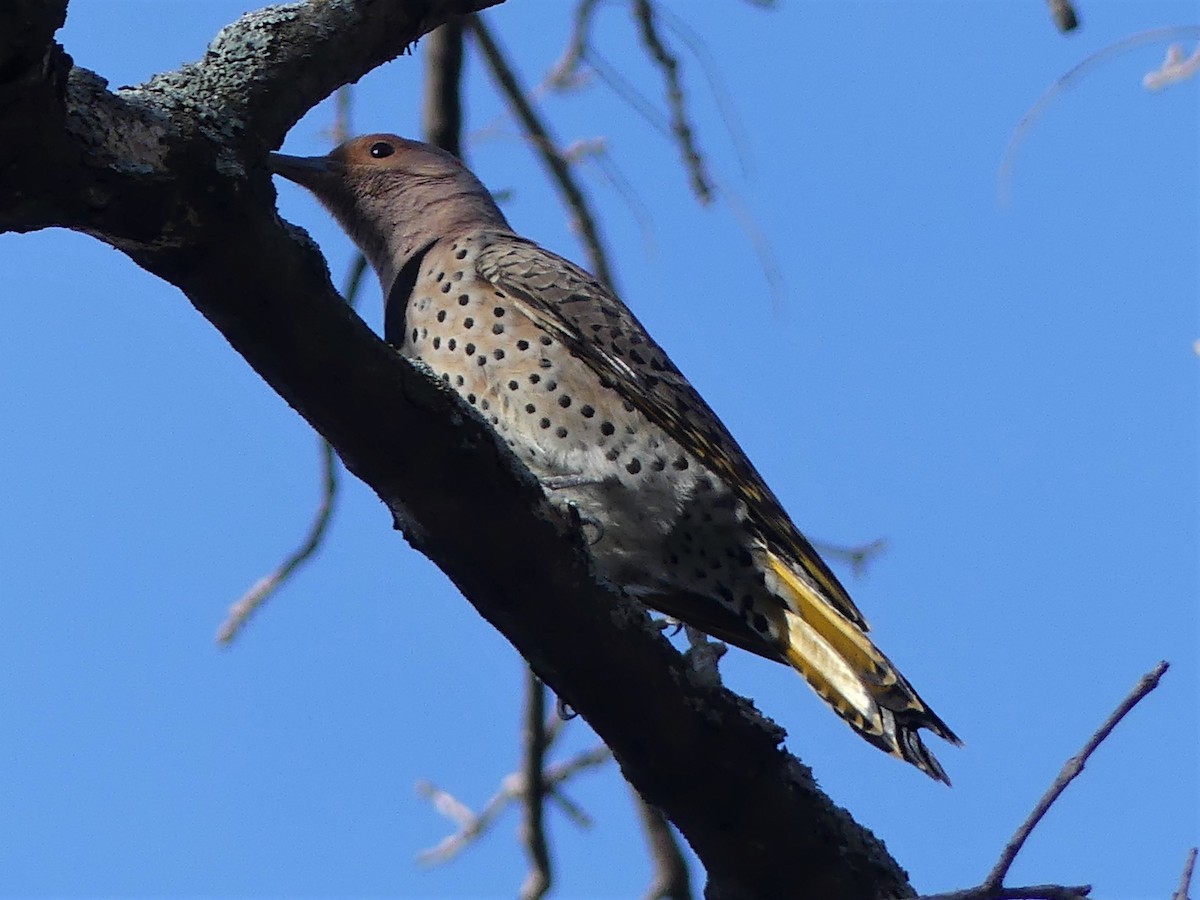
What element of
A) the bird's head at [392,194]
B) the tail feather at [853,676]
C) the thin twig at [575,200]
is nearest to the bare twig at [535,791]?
the tail feather at [853,676]

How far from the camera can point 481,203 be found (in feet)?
20.1

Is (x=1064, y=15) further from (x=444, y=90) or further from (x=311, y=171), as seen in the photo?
(x=311, y=171)

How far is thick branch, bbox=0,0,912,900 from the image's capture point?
8.39 feet

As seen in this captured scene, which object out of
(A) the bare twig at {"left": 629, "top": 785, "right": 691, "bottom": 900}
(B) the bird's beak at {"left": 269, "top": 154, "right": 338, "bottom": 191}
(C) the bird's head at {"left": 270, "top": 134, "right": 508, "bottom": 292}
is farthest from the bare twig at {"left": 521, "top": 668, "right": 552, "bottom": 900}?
(B) the bird's beak at {"left": 269, "top": 154, "right": 338, "bottom": 191}

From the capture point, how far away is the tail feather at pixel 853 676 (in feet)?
13.5

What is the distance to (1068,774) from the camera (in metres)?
2.62

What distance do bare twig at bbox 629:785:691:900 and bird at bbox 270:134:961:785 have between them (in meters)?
0.58

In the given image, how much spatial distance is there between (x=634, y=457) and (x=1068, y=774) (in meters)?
2.43

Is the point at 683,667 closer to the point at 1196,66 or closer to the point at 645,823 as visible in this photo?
the point at 645,823

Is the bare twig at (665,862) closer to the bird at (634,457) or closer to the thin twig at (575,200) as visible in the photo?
the bird at (634,457)

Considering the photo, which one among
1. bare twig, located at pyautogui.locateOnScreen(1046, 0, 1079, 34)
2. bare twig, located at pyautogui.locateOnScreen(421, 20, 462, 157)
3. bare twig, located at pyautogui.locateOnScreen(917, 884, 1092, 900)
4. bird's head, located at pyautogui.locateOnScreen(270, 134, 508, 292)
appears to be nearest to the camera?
bare twig, located at pyautogui.locateOnScreen(917, 884, 1092, 900)

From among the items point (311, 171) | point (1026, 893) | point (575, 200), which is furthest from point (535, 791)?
point (311, 171)

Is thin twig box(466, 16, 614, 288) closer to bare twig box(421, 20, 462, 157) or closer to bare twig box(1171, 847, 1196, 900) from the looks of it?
bare twig box(421, 20, 462, 157)

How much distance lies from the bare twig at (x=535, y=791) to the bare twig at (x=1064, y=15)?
2055 mm
